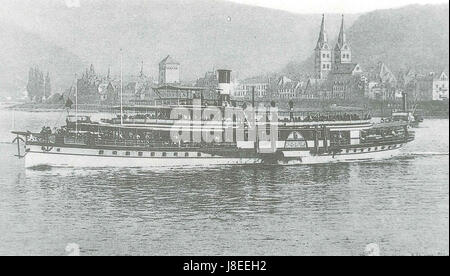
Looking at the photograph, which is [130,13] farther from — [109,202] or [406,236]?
[406,236]

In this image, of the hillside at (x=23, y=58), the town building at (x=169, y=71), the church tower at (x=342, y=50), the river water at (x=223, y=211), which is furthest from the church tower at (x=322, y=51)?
the hillside at (x=23, y=58)

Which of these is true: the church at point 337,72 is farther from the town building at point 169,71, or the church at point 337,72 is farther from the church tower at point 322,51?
the town building at point 169,71

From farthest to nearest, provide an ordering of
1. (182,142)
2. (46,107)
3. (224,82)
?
(46,107) < (224,82) < (182,142)

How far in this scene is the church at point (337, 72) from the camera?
15508 millimetres

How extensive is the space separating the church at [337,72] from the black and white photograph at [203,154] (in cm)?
18

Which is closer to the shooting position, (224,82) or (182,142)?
(182,142)

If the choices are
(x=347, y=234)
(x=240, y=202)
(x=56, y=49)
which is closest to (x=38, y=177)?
(x=56, y=49)

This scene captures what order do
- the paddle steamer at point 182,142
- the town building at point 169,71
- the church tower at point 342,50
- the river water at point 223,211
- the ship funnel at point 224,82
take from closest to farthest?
the river water at point 223,211 → the town building at point 169,71 → the church tower at point 342,50 → the paddle steamer at point 182,142 → the ship funnel at point 224,82

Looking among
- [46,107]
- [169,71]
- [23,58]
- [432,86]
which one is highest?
[23,58]

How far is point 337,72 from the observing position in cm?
1872

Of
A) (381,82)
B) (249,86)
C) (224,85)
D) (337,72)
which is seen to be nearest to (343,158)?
(337,72)

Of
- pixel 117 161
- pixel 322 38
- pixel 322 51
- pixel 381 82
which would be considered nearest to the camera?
pixel 322 38

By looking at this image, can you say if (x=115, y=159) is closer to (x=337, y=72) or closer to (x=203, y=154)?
(x=203, y=154)

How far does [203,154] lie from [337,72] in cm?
615
